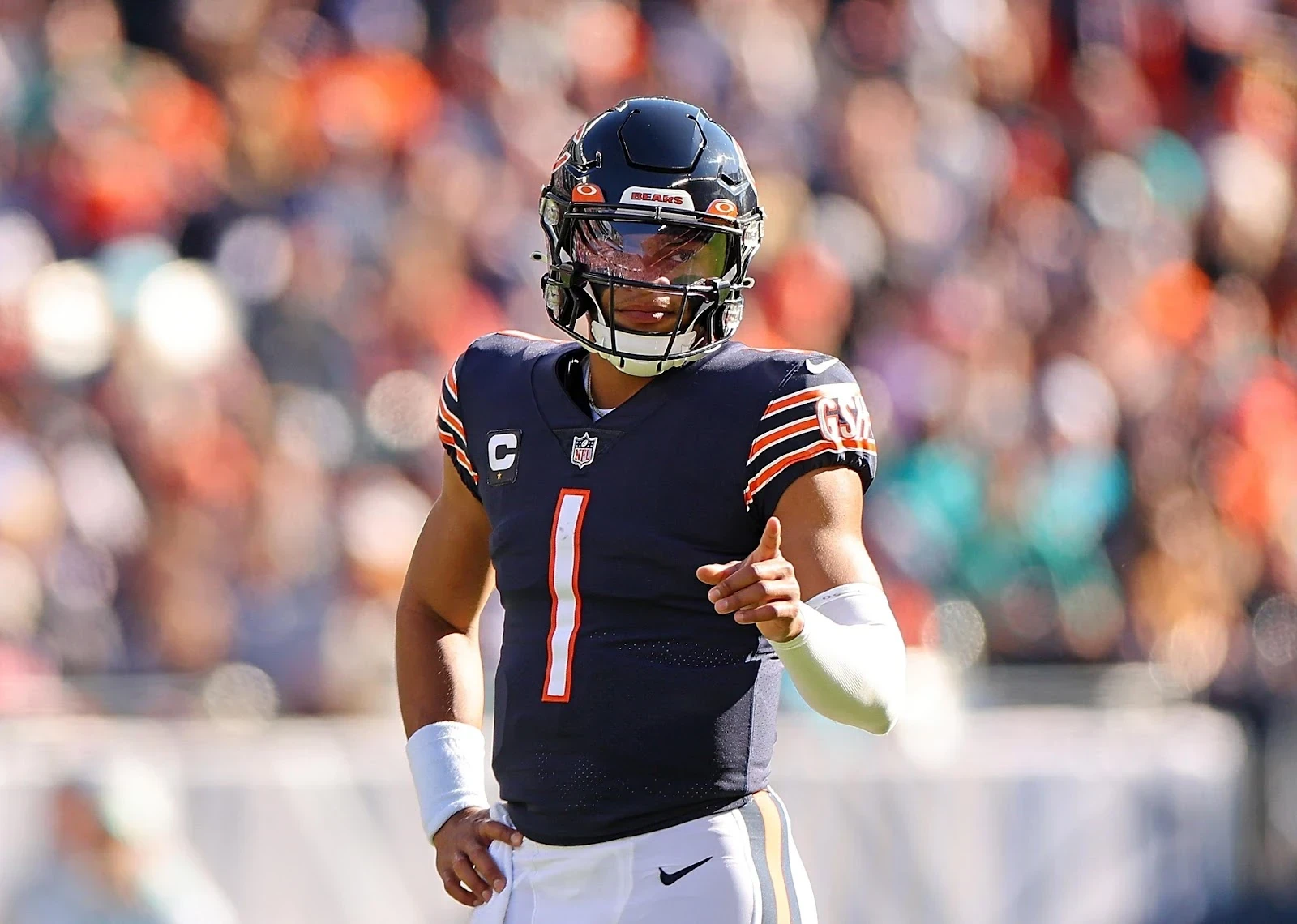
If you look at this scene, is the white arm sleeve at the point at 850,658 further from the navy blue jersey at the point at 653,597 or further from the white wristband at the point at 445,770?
the white wristband at the point at 445,770

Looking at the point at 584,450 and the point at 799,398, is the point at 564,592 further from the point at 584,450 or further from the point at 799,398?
the point at 799,398

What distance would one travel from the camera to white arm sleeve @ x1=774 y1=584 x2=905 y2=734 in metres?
2.58

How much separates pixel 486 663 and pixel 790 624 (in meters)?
4.01

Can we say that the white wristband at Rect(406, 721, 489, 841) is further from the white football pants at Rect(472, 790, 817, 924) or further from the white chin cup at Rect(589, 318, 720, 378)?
the white chin cup at Rect(589, 318, 720, 378)

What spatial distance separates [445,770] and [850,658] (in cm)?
81

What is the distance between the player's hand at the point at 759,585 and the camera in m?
2.41

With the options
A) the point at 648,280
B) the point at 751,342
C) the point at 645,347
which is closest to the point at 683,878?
the point at 645,347

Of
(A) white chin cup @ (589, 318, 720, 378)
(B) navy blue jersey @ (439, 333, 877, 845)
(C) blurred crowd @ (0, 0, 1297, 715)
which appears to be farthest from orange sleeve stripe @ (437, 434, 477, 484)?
(C) blurred crowd @ (0, 0, 1297, 715)

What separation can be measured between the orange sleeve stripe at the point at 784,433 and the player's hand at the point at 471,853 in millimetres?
679

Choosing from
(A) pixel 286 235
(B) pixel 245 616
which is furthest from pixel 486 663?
(A) pixel 286 235

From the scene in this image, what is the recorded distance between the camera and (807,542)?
2.82m

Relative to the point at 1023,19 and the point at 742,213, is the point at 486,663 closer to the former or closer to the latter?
the point at 742,213

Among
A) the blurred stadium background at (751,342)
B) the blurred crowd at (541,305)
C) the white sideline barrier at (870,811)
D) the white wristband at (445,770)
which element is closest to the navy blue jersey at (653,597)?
the white wristband at (445,770)

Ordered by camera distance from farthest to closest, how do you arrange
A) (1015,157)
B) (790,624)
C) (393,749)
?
1. (1015,157)
2. (393,749)
3. (790,624)
